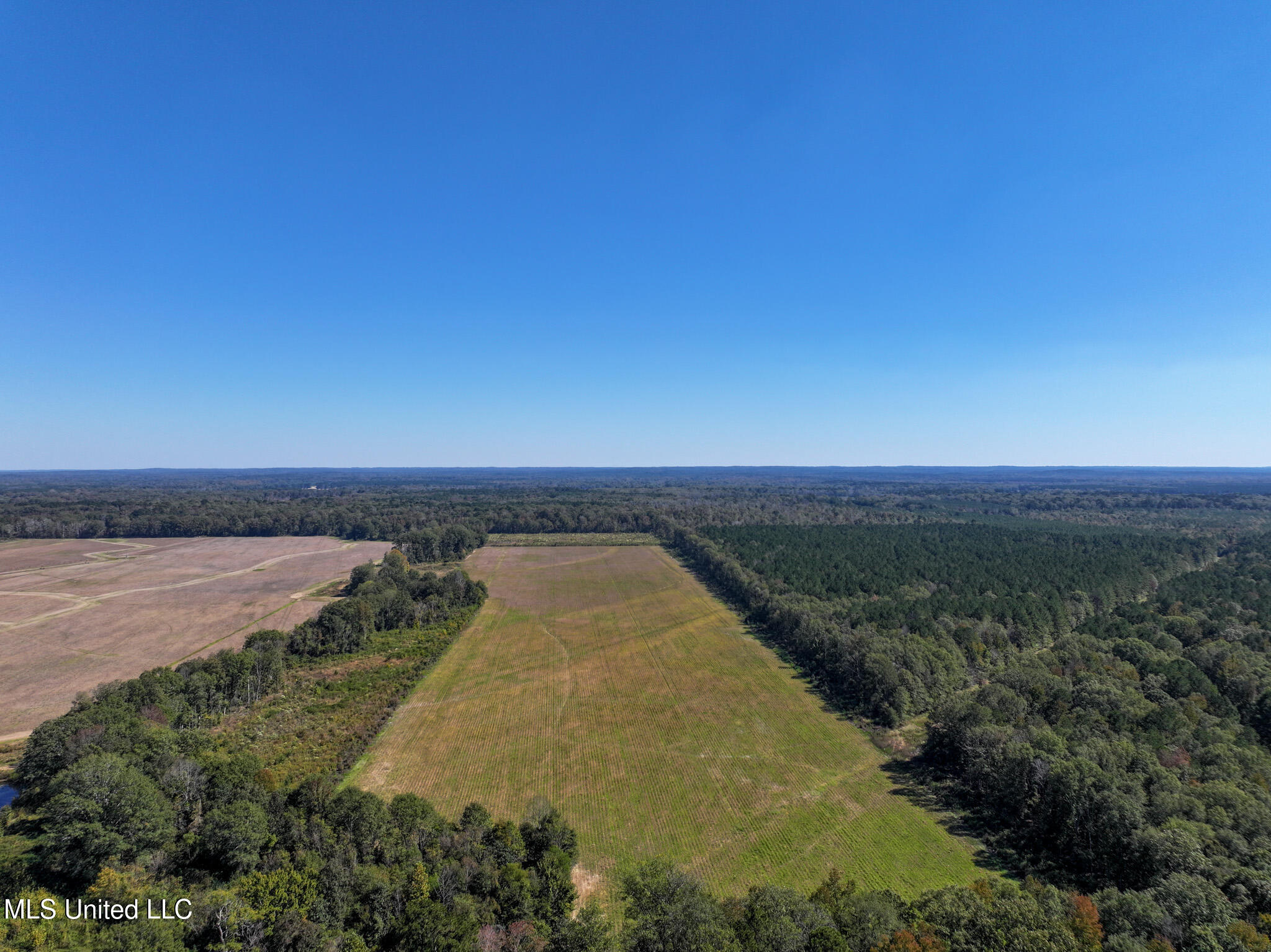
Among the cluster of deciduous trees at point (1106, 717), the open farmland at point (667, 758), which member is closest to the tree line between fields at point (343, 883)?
the open farmland at point (667, 758)

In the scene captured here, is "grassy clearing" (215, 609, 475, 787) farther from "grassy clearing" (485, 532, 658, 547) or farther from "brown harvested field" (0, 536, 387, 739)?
"grassy clearing" (485, 532, 658, 547)

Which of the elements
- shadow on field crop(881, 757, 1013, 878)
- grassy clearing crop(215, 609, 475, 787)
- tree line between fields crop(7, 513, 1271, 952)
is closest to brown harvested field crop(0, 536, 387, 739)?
tree line between fields crop(7, 513, 1271, 952)

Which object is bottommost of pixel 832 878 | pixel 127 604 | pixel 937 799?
pixel 937 799

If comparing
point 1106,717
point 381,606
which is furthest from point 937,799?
point 381,606

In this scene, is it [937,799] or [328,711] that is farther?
[328,711]

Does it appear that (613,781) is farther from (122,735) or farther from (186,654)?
(186,654)

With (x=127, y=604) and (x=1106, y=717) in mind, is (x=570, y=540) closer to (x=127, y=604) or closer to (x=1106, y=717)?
(x=127, y=604)
